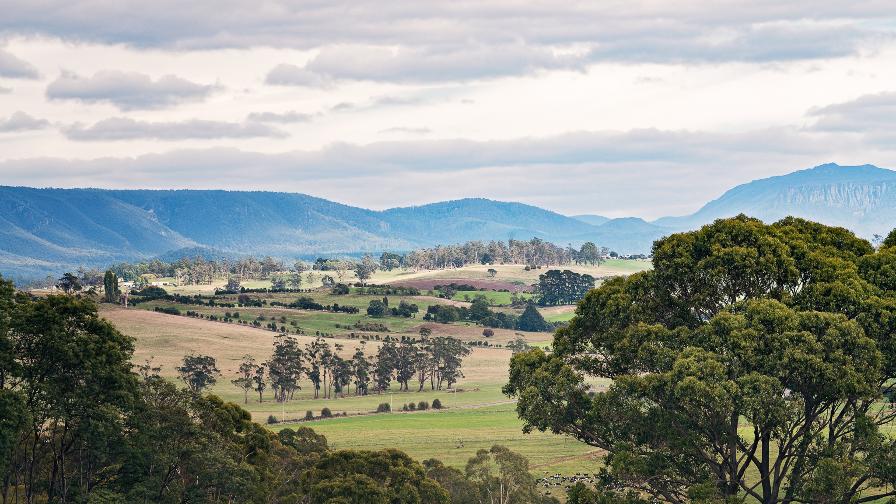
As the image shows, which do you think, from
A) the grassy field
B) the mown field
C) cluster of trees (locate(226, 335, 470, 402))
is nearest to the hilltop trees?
the grassy field

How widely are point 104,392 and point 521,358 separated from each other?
19.3 metres

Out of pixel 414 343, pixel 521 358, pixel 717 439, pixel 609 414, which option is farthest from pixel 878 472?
pixel 414 343

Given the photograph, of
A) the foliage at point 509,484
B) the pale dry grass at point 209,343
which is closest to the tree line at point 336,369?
the pale dry grass at point 209,343

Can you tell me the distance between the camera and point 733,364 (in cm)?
3488

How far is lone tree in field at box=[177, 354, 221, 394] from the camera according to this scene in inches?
5472

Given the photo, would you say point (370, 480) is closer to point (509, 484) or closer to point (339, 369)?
point (509, 484)

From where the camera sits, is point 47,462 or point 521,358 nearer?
point 521,358

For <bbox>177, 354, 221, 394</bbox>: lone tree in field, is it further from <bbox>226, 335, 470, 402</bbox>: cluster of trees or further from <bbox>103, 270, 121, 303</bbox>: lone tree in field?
<bbox>103, 270, 121, 303</bbox>: lone tree in field

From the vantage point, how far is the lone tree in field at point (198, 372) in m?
139

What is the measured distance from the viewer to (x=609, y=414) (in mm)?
37094

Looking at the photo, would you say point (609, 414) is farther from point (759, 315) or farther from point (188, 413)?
point (188, 413)

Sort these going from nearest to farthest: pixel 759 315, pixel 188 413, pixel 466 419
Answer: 1. pixel 759 315
2. pixel 188 413
3. pixel 466 419

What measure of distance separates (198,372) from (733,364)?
11213 centimetres

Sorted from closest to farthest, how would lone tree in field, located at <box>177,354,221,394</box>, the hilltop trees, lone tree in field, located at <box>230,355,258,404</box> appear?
the hilltop trees
lone tree in field, located at <box>230,355,258,404</box>
lone tree in field, located at <box>177,354,221,394</box>
